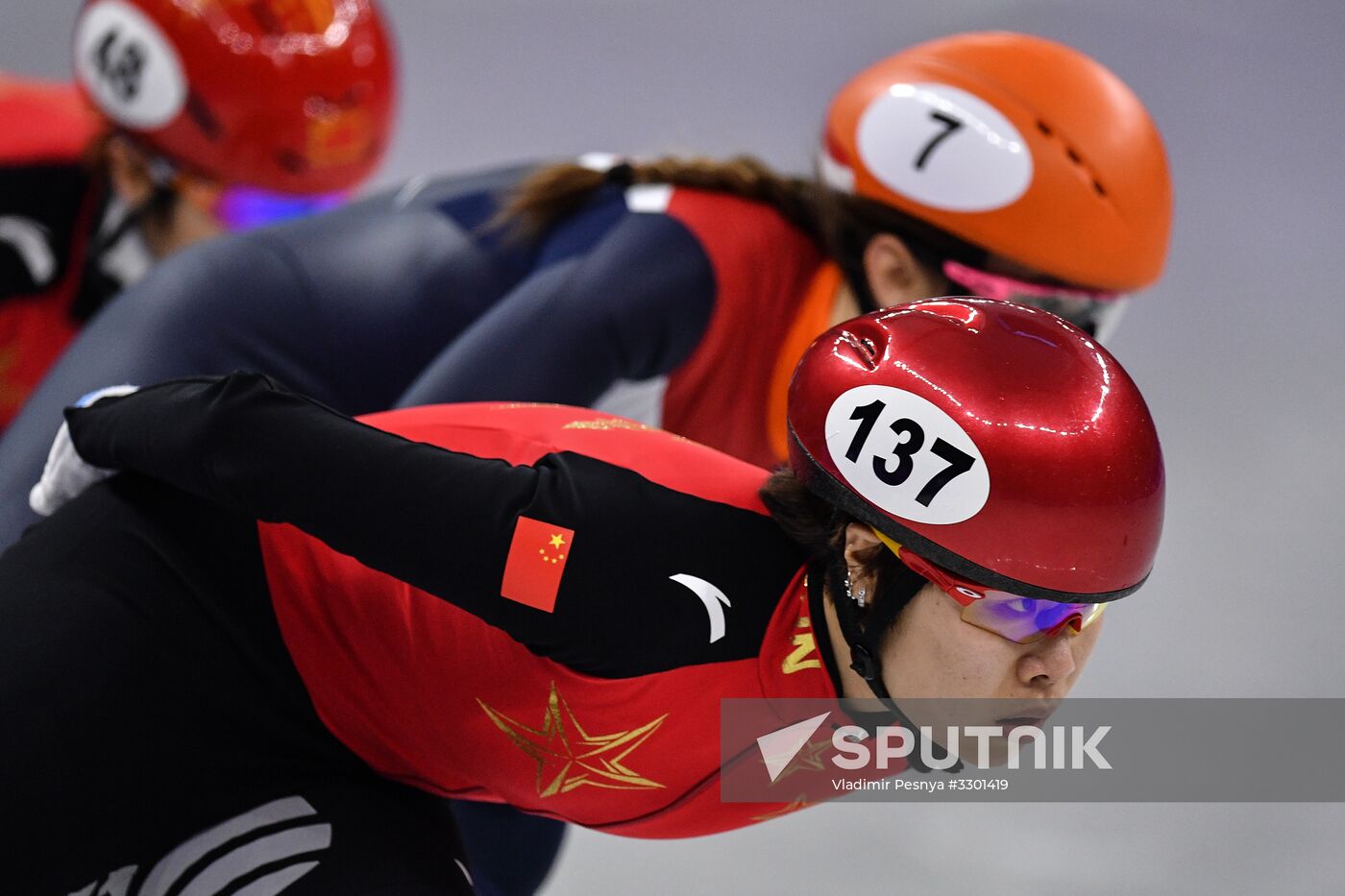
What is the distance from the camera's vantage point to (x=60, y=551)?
1.61 meters

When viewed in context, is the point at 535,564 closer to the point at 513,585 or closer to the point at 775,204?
the point at 513,585

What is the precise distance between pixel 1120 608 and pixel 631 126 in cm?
218

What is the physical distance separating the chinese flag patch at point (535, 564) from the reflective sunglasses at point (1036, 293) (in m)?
1.13

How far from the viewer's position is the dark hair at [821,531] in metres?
1.47

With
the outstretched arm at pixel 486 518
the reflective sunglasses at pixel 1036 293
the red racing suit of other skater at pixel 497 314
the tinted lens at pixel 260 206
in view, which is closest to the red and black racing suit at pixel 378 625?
Result: the outstretched arm at pixel 486 518

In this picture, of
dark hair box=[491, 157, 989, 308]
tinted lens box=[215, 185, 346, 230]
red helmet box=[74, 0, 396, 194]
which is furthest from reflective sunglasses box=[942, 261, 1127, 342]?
tinted lens box=[215, 185, 346, 230]

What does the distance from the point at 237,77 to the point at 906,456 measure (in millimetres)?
1934

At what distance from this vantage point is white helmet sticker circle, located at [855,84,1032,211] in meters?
2.31

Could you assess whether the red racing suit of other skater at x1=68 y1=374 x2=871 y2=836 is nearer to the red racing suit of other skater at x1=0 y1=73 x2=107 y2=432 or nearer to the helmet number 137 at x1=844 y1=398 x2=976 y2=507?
the helmet number 137 at x1=844 y1=398 x2=976 y2=507

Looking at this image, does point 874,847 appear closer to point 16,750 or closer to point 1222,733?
point 1222,733

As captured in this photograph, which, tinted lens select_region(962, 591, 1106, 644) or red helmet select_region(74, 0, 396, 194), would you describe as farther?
red helmet select_region(74, 0, 396, 194)

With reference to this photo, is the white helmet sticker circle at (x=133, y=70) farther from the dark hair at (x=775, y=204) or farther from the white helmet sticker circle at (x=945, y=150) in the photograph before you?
Answer: the white helmet sticker circle at (x=945, y=150)

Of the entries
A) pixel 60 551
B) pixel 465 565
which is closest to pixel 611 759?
pixel 465 565

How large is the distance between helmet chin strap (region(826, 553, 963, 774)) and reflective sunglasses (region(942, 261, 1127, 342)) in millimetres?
955
